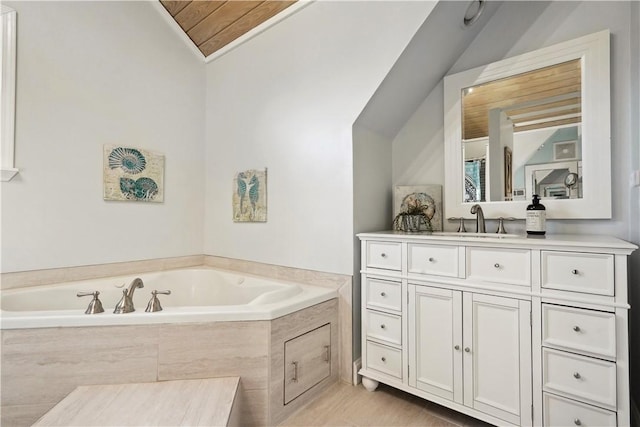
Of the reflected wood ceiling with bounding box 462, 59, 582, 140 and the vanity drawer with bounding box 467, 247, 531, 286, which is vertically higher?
the reflected wood ceiling with bounding box 462, 59, 582, 140

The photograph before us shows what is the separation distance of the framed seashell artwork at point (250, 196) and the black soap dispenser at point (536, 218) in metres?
1.92

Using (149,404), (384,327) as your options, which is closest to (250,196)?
(384,327)

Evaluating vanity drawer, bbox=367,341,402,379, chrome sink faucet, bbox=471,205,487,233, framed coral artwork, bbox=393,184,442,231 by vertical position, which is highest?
framed coral artwork, bbox=393,184,442,231

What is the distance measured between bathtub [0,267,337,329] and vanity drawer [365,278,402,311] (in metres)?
0.27

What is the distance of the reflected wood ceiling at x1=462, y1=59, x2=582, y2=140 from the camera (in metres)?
1.77

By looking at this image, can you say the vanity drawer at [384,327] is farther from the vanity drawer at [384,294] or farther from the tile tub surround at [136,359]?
the tile tub surround at [136,359]

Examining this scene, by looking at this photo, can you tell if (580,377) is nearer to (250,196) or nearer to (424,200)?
(424,200)

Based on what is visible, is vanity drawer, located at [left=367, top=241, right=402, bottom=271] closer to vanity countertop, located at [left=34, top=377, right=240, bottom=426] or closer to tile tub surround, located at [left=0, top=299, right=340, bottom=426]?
tile tub surround, located at [left=0, top=299, right=340, bottom=426]

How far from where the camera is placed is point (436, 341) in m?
1.70

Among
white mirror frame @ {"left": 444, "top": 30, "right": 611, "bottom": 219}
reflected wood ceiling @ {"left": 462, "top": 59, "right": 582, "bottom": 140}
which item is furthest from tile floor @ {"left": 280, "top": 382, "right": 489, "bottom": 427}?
reflected wood ceiling @ {"left": 462, "top": 59, "right": 582, "bottom": 140}

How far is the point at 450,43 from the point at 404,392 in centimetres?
235

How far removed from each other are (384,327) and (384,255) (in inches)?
18.0

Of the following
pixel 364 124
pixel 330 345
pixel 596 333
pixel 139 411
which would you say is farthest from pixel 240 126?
pixel 596 333

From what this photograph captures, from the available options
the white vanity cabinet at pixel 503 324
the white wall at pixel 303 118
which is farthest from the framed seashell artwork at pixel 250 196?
the white vanity cabinet at pixel 503 324
